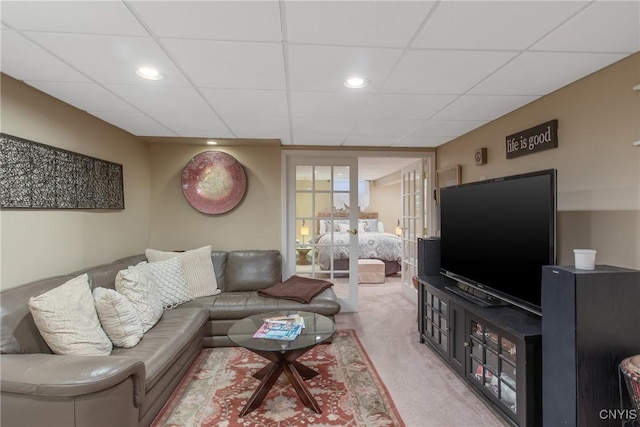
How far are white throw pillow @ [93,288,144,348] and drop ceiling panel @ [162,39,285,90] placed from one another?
152 cm

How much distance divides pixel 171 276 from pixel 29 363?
148 cm

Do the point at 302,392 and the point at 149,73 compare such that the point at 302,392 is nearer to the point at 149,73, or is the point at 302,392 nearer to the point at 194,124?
the point at 149,73

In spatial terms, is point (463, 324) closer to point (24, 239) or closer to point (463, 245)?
point (463, 245)

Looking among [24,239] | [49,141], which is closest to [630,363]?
[24,239]

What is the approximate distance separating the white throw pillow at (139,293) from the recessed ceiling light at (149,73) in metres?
1.41

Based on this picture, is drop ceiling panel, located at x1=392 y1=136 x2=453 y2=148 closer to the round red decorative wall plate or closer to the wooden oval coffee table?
the round red decorative wall plate

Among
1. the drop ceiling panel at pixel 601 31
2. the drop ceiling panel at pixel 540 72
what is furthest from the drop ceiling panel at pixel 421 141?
the drop ceiling panel at pixel 601 31

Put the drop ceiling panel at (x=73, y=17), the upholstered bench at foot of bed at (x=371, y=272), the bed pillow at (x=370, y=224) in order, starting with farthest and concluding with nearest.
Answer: the bed pillow at (x=370, y=224) < the upholstered bench at foot of bed at (x=371, y=272) < the drop ceiling panel at (x=73, y=17)

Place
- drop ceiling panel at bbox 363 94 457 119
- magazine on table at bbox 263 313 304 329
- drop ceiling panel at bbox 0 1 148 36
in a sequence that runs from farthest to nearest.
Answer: magazine on table at bbox 263 313 304 329
drop ceiling panel at bbox 363 94 457 119
drop ceiling panel at bbox 0 1 148 36

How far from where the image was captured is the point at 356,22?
1411mm

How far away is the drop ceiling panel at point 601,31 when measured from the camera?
1321mm

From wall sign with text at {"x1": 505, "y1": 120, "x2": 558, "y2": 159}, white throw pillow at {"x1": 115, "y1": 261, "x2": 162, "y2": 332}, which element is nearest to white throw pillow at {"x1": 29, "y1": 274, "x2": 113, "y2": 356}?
white throw pillow at {"x1": 115, "y1": 261, "x2": 162, "y2": 332}

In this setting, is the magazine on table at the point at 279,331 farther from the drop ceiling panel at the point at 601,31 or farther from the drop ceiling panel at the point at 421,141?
the drop ceiling panel at the point at 421,141

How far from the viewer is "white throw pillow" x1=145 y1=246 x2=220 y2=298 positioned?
3.25 m
